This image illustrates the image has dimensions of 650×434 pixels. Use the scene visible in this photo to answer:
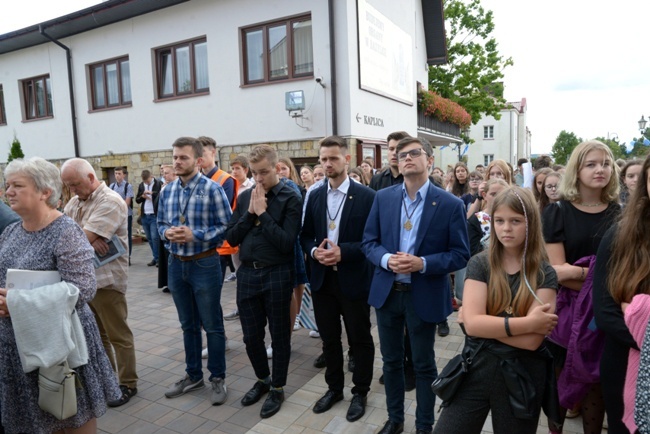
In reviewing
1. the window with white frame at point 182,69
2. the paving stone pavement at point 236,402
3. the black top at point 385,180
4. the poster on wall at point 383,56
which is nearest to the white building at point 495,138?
the poster on wall at point 383,56

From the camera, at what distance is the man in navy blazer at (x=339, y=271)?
3.38 metres

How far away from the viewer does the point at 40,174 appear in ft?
8.17

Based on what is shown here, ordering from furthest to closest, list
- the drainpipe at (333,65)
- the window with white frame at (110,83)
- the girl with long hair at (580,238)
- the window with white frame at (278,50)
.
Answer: the window with white frame at (110,83), the window with white frame at (278,50), the drainpipe at (333,65), the girl with long hair at (580,238)

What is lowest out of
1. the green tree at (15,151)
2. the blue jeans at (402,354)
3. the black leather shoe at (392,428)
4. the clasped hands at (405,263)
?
→ the black leather shoe at (392,428)

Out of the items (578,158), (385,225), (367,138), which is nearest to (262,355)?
(385,225)

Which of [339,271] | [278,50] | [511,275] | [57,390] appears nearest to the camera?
[511,275]

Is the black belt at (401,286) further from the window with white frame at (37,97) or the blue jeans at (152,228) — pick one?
the window with white frame at (37,97)

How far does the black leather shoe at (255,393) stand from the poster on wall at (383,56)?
8.06 meters

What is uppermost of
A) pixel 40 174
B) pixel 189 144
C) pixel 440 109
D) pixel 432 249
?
pixel 440 109

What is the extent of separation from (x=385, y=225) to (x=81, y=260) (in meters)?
1.91

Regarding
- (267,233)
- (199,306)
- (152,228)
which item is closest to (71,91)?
(152,228)

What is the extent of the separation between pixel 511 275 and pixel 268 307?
78.3 inches

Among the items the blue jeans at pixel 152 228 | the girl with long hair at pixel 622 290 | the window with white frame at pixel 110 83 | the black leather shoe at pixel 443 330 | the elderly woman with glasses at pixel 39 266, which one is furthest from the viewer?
the window with white frame at pixel 110 83

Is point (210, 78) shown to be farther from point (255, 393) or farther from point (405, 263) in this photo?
point (405, 263)
